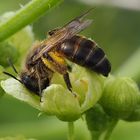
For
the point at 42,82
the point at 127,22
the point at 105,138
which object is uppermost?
the point at 42,82

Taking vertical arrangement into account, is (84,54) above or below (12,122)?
above

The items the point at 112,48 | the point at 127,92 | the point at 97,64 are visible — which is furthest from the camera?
the point at 112,48

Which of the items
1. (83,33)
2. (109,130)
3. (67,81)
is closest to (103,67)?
(67,81)

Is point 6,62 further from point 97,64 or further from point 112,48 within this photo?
point 112,48

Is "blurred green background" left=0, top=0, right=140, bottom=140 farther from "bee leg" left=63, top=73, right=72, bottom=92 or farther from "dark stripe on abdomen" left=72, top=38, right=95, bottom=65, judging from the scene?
"dark stripe on abdomen" left=72, top=38, right=95, bottom=65

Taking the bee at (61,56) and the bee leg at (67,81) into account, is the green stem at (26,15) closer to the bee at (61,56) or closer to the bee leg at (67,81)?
the bee at (61,56)

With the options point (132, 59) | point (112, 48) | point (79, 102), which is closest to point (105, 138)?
point (79, 102)
